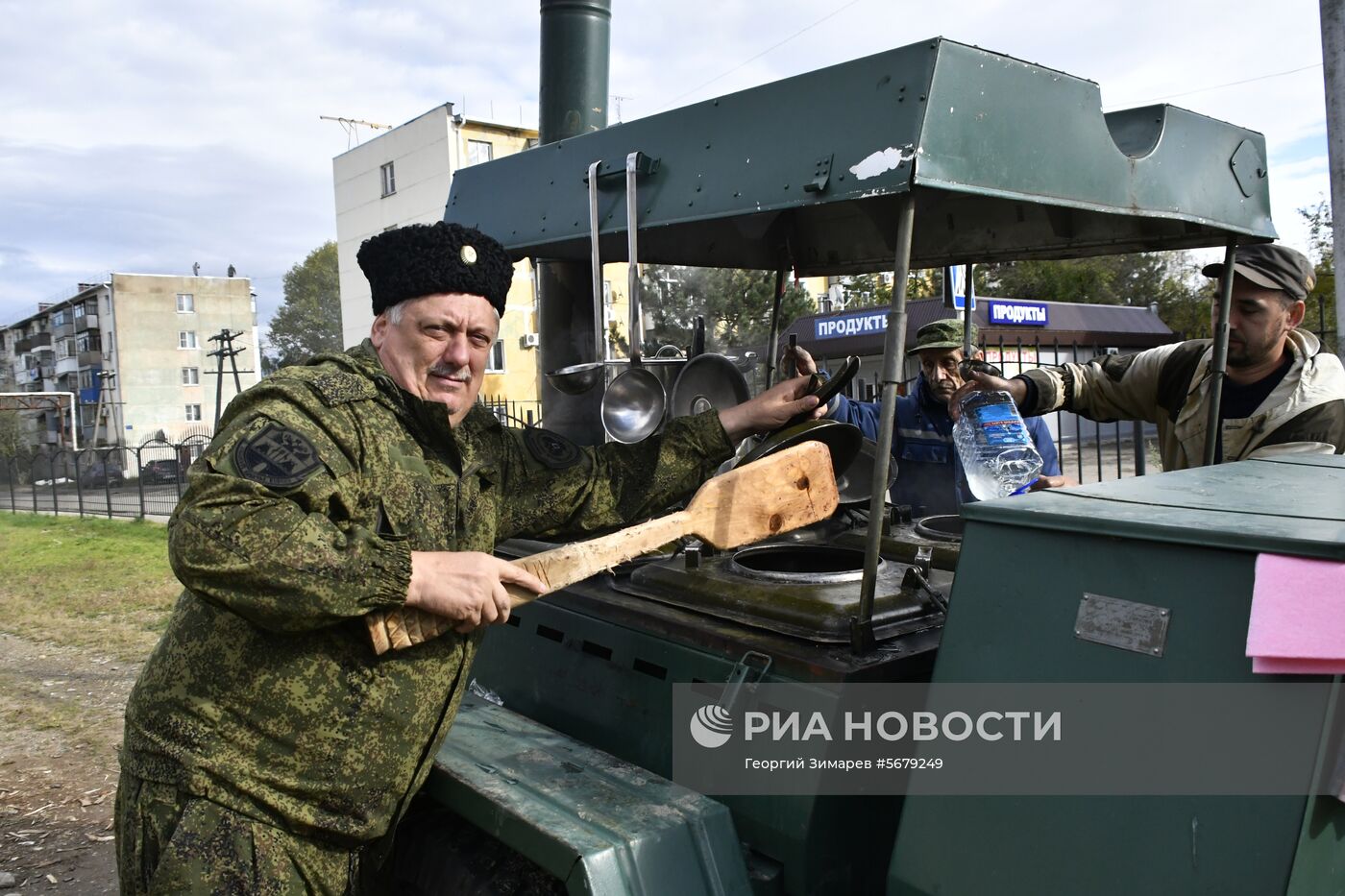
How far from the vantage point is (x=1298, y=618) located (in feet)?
4.07

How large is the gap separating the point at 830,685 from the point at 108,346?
68.6 m

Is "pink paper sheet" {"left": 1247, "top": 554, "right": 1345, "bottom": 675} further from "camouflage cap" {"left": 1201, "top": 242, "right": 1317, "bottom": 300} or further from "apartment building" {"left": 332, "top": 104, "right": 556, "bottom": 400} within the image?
"apartment building" {"left": 332, "top": 104, "right": 556, "bottom": 400}

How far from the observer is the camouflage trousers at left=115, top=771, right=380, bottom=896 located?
5.98ft

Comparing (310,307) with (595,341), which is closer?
(595,341)

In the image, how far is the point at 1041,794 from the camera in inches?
58.8

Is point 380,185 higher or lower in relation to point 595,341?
higher

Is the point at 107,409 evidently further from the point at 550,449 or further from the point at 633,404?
the point at 550,449

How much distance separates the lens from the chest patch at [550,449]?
8.20 ft

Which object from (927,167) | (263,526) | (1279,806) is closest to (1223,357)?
(927,167)

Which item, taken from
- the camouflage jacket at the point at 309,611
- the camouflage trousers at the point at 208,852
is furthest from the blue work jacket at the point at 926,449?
the camouflage trousers at the point at 208,852

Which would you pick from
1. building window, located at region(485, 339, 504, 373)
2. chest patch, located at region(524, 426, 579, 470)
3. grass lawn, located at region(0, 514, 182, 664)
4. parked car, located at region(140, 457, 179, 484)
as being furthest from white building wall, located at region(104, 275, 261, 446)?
chest patch, located at region(524, 426, 579, 470)

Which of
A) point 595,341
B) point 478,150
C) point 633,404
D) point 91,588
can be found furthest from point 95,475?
point 595,341

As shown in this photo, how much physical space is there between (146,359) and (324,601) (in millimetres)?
64494

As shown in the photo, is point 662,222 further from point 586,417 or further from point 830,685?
point 586,417
